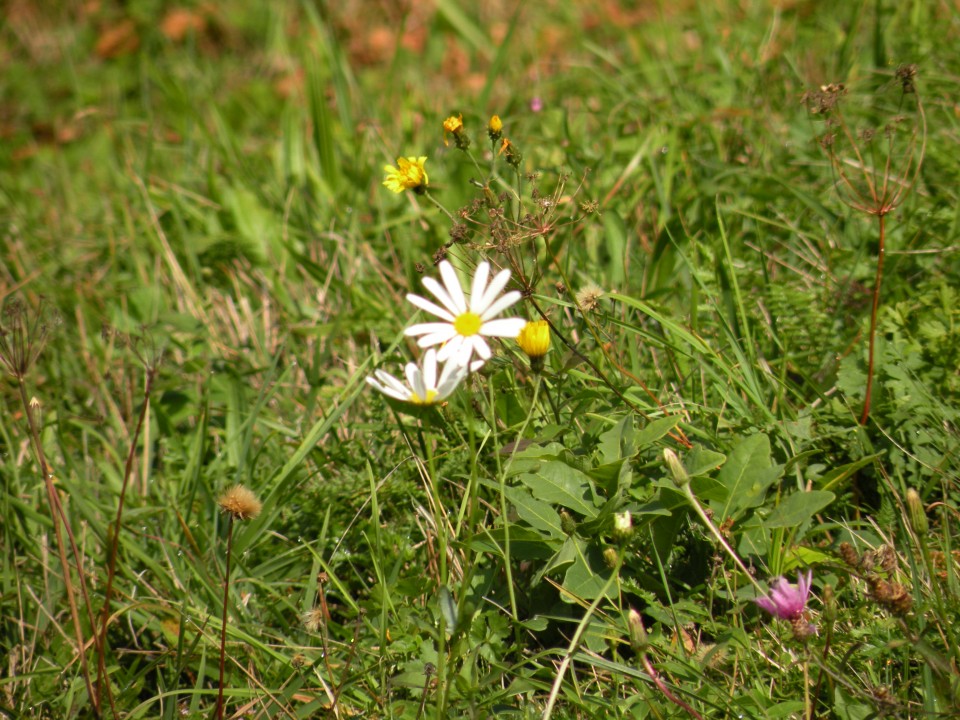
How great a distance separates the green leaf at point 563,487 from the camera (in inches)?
64.9

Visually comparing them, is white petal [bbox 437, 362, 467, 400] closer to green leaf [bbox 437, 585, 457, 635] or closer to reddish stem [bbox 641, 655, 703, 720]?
green leaf [bbox 437, 585, 457, 635]

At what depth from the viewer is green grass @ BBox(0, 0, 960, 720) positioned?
1594 mm

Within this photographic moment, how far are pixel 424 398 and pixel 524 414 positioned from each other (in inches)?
22.5

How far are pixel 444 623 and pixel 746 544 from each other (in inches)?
24.2

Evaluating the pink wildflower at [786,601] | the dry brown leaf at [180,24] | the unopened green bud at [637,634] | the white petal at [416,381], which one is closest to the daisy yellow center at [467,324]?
the white petal at [416,381]

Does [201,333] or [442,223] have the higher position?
[442,223]

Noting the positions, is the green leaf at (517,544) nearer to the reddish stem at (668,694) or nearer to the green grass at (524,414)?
the green grass at (524,414)

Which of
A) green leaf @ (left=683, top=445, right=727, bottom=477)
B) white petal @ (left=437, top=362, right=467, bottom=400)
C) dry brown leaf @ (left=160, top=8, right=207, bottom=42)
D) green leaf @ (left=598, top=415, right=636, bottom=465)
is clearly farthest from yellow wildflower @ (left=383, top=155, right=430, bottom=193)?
dry brown leaf @ (left=160, top=8, right=207, bottom=42)

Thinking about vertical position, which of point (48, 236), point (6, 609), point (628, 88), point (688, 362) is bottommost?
point (6, 609)

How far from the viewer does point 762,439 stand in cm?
166

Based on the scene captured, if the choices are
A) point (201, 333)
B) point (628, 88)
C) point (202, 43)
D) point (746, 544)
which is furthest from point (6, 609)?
point (202, 43)

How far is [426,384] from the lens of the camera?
1.48m

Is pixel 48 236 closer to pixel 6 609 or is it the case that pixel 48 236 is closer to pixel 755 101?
pixel 6 609

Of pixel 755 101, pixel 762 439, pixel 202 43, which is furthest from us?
pixel 202 43
